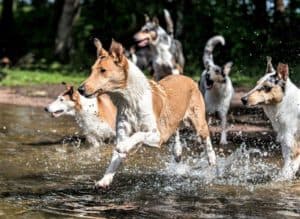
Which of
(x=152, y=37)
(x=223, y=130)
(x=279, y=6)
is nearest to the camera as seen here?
(x=223, y=130)

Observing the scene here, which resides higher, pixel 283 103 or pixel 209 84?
pixel 209 84

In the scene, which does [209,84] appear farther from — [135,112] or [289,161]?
[135,112]

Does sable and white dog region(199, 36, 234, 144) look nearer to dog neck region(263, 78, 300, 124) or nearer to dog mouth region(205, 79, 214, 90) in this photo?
dog mouth region(205, 79, 214, 90)

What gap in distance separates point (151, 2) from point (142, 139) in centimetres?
2122

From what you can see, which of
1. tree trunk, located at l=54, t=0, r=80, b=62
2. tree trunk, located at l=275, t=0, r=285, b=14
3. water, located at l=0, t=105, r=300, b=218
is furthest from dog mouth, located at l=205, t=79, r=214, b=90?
tree trunk, located at l=54, t=0, r=80, b=62

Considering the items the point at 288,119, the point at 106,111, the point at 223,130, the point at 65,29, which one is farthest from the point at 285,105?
the point at 65,29

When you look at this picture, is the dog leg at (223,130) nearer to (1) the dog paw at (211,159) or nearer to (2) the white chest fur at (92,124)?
(2) the white chest fur at (92,124)

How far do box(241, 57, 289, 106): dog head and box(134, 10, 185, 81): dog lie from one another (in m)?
6.72

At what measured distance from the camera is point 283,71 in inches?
334

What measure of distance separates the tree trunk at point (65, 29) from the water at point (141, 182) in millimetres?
15488

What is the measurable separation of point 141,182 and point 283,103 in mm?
2029

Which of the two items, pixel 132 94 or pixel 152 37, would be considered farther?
pixel 152 37

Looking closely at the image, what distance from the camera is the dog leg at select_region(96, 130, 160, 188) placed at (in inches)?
277

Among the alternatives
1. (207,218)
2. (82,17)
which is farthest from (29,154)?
(82,17)
